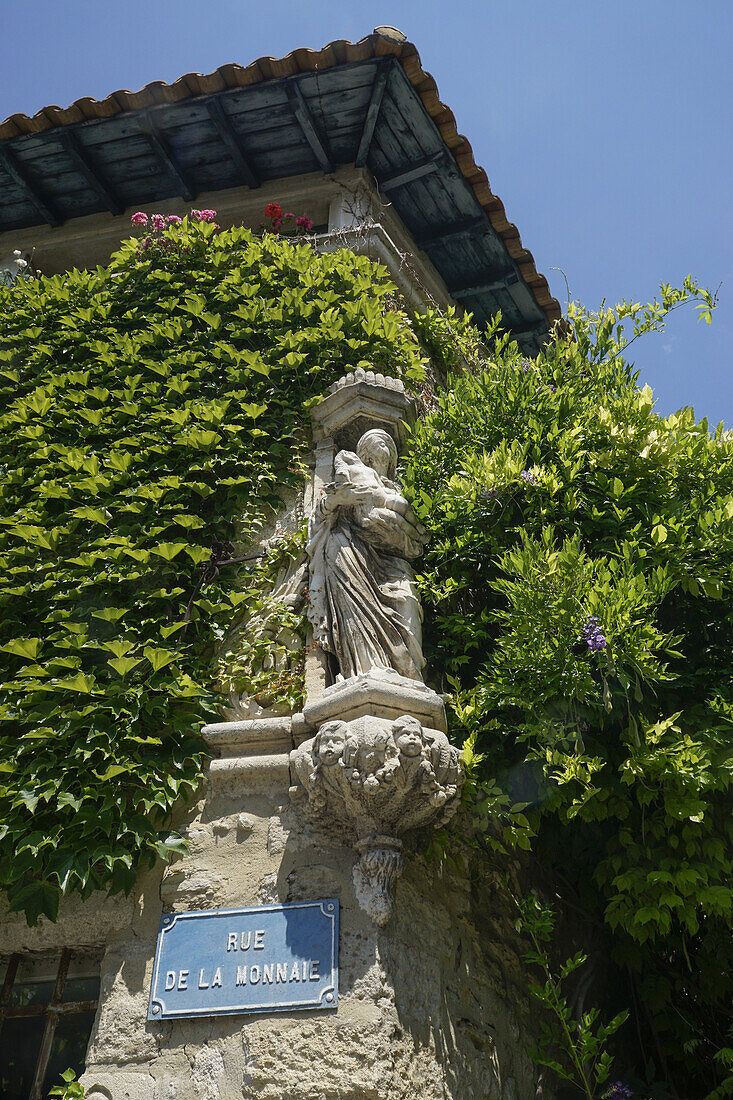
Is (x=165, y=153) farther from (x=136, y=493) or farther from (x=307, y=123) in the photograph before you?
(x=136, y=493)

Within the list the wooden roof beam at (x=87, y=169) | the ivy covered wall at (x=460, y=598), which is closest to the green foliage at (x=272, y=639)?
the ivy covered wall at (x=460, y=598)

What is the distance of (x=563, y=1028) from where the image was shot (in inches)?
166

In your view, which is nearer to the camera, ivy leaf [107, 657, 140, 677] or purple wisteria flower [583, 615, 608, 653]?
purple wisteria flower [583, 615, 608, 653]

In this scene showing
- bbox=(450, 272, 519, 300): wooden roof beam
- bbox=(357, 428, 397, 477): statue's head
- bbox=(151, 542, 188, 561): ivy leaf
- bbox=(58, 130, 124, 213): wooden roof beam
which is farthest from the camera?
bbox=(450, 272, 519, 300): wooden roof beam

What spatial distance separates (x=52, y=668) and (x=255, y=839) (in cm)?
128

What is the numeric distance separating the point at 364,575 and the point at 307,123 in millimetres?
4404

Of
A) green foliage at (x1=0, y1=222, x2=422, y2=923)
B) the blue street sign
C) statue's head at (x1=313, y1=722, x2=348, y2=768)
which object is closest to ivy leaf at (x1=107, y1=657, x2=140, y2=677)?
green foliage at (x1=0, y1=222, x2=422, y2=923)

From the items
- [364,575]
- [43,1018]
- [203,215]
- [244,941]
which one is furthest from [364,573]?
[203,215]

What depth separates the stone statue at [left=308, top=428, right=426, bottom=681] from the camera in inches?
166

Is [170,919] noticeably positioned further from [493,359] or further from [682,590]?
[493,359]

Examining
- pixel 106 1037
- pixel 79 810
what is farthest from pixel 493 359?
pixel 106 1037

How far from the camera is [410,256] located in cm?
762

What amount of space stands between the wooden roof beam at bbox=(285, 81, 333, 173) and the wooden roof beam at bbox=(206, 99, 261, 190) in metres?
0.53

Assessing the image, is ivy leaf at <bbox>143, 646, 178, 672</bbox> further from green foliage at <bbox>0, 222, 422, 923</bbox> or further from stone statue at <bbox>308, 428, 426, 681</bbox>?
stone statue at <bbox>308, 428, 426, 681</bbox>
